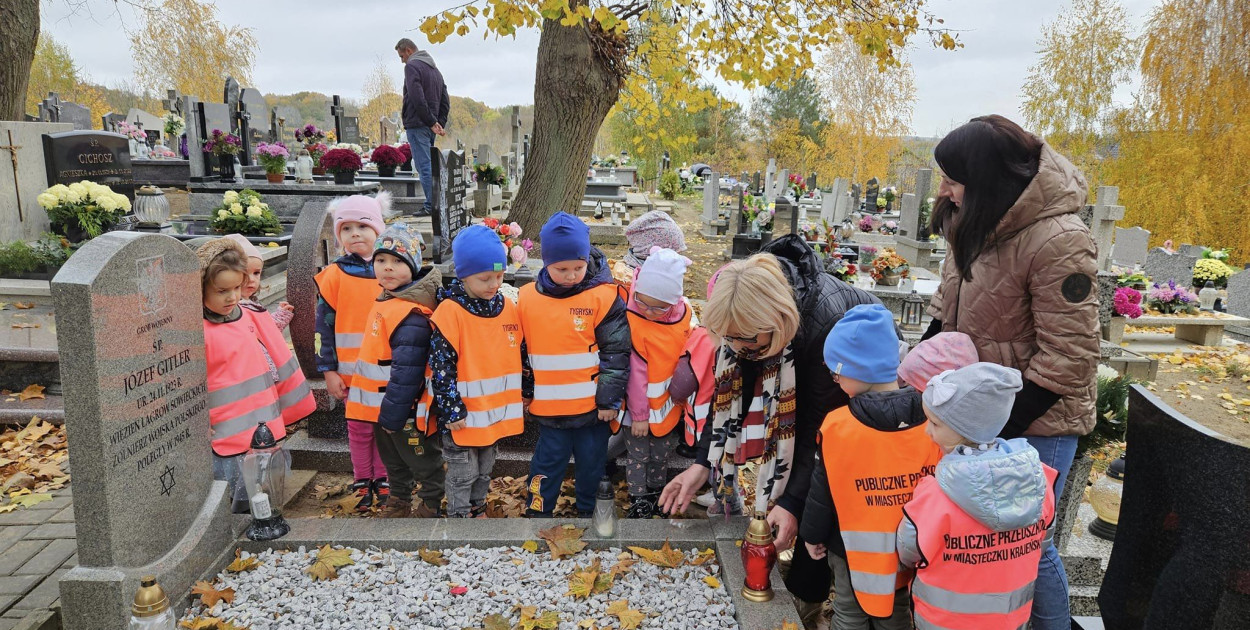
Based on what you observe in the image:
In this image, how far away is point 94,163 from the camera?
8547 mm

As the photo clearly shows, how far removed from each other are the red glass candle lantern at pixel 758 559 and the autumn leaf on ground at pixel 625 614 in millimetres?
430

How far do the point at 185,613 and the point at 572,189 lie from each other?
6.73 m

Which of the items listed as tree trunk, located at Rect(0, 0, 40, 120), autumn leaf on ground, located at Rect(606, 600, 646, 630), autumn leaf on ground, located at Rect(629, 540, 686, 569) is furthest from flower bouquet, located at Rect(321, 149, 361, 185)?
autumn leaf on ground, located at Rect(606, 600, 646, 630)

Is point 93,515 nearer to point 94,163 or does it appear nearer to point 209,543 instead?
point 209,543

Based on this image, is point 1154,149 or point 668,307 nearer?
point 668,307

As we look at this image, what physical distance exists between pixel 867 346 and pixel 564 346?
159 cm

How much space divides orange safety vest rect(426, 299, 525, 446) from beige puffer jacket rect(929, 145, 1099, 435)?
2.05 meters

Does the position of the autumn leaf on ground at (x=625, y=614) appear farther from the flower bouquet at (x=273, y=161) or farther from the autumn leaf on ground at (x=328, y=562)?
the flower bouquet at (x=273, y=161)

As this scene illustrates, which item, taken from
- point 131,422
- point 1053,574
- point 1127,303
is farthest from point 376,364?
point 1127,303

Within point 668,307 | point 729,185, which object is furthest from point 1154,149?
Answer: point 668,307

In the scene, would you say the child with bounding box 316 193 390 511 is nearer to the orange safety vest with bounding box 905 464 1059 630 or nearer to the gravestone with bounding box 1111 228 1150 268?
the orange safety vest with bounding box 905 464 1059 630

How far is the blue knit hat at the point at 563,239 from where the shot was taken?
3.26m

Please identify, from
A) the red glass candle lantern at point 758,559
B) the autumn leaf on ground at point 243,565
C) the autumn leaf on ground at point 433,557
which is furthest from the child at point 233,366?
the red glass candle lantern at point 758,559

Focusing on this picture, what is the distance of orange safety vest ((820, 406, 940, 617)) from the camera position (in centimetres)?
227
